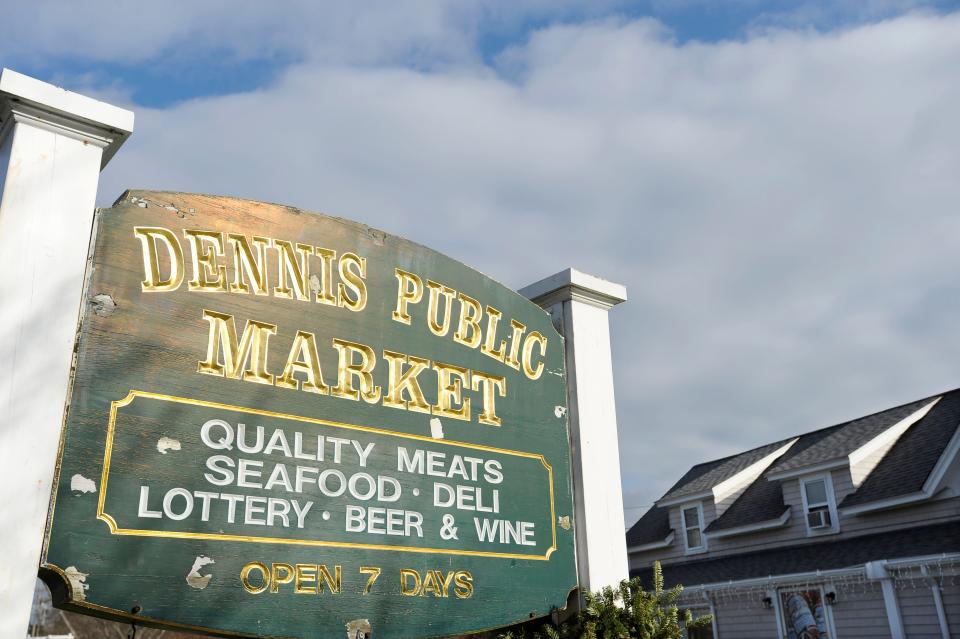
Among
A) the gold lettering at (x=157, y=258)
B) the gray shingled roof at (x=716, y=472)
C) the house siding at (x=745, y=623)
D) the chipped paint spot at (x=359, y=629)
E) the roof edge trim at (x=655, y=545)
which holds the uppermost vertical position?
the gray shingled roof at (x=716, y=472)

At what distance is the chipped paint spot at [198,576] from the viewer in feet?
11.5

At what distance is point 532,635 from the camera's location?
488 centimetres

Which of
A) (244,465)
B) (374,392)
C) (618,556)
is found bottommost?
(618,556)

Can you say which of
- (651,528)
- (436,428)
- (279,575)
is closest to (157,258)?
(279,575)

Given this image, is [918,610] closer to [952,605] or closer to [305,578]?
[952,605]

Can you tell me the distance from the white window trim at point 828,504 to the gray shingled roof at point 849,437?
387 millimetres

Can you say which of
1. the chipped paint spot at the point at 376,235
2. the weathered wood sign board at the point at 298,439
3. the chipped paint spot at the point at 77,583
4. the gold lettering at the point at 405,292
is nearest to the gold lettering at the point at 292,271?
the weathered wood sign board at the point at 298,439

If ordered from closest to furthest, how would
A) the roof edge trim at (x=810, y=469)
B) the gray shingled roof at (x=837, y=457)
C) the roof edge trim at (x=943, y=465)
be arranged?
the roof edge trim at (x=943, y=465) → the gray shingled roof at (x=837, y=457) → the roof edge trim at (x=810, y=469)

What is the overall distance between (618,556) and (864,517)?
15.7 m

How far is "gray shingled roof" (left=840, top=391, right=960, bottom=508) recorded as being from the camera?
1758 cm

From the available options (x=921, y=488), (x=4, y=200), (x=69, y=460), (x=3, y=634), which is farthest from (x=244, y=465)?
(x=921, y=488)

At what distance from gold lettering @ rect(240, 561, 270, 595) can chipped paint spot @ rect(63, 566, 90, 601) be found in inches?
26.7

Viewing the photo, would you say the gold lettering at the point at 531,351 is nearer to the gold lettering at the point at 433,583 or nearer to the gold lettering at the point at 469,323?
the gold lettering at the point at 469,323

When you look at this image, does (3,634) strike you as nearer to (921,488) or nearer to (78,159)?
(78,159)
